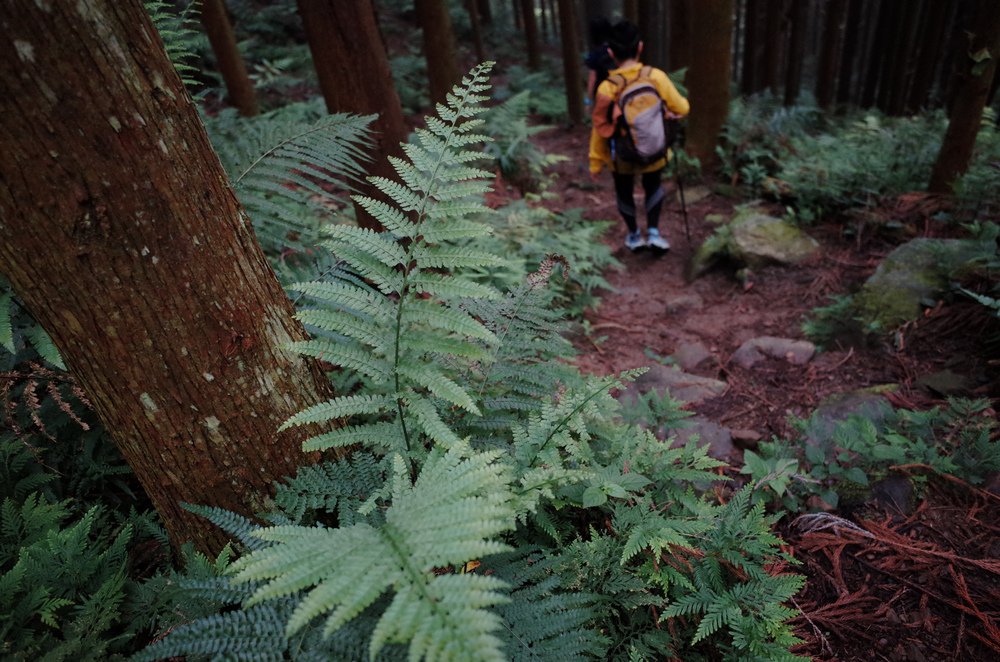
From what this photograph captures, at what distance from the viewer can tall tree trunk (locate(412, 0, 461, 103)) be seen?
7277 millimetres

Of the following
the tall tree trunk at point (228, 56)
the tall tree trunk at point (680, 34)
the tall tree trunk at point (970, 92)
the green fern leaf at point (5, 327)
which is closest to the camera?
the green fern leaf at point (5, 327)

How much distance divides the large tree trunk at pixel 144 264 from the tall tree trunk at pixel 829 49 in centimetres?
1630

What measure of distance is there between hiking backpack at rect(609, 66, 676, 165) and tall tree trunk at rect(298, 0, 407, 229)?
2.49m

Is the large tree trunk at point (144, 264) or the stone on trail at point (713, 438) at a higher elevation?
the large tree trunk at point (144, 264)

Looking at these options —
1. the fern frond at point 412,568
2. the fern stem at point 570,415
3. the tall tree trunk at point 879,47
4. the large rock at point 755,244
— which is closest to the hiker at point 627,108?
the large rock at point 755,244

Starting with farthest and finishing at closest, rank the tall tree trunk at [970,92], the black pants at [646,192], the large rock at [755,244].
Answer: the black pants at [646,192]
the large rock at [755,244]
the tall tree trunk at [970,92]

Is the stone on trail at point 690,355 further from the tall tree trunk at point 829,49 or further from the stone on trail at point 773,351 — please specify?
the tall tree trunk at point 829,49

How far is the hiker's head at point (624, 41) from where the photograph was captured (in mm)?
5570

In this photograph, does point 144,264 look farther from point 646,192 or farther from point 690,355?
point 646,192

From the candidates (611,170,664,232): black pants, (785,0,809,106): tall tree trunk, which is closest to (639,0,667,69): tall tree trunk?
(611,170,664,232): black pants

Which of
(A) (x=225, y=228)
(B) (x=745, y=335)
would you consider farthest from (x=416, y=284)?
(B) (x=745, y=335)

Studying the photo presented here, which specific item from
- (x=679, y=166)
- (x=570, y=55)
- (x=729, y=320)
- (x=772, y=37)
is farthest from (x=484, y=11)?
(x=729, y=320)

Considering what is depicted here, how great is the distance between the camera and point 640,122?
18.4 feet

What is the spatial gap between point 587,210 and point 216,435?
7.15m
